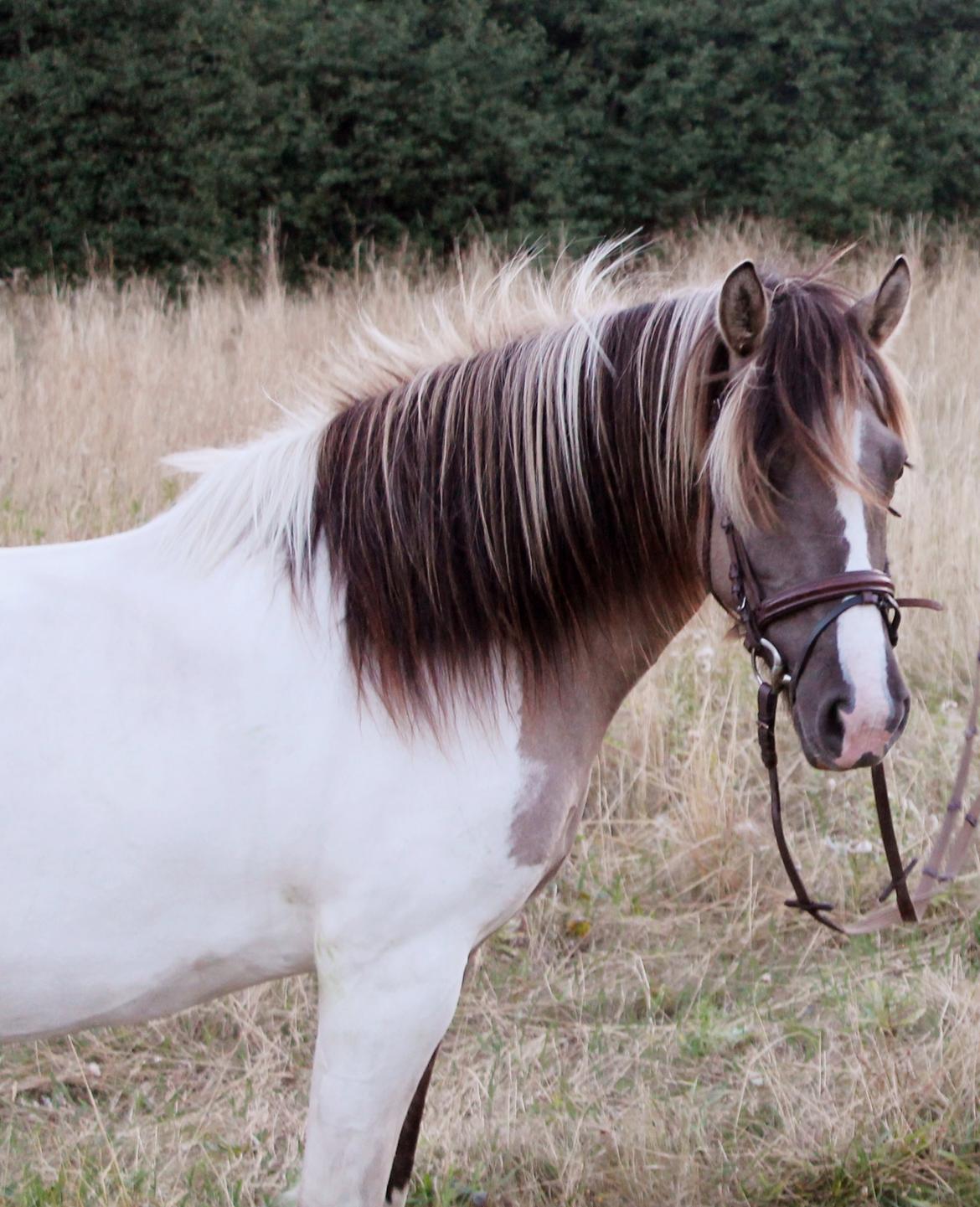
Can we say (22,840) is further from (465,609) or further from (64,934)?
(465,609)

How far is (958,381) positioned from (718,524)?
5.16 meters

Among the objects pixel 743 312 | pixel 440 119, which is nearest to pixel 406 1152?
pixel 743 312

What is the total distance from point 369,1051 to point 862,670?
82 cm

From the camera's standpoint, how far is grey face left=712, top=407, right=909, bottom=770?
4.67 feet

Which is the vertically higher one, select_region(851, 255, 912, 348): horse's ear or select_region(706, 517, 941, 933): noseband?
select_region(851, 255, 912, 348): horse's ear

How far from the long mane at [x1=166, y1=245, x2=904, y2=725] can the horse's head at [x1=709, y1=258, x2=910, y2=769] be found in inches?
2.0

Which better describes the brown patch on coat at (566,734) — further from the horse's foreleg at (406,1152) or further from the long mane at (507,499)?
the horse's foreleg at (406,1152)

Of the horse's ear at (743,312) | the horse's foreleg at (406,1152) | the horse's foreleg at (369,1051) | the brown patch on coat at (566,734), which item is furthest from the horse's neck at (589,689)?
the horse's foreleg at (406,1152)

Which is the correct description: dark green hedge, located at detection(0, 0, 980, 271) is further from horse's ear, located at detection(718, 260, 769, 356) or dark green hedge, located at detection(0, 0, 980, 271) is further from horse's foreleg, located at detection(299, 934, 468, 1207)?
horse's foreleg, located at detection(299, 934, 468, 1207)

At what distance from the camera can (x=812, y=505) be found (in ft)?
4.87

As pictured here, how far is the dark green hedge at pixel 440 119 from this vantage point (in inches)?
398

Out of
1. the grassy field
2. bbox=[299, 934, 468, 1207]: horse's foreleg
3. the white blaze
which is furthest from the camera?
the grassy field

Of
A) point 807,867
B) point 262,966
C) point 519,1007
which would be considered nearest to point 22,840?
point 262,966

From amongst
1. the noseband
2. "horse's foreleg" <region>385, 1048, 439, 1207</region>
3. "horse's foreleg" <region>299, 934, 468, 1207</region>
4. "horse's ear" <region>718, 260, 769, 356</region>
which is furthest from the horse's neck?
"horse's foreleg" <region>385, 1048, 439, 1207</region>
